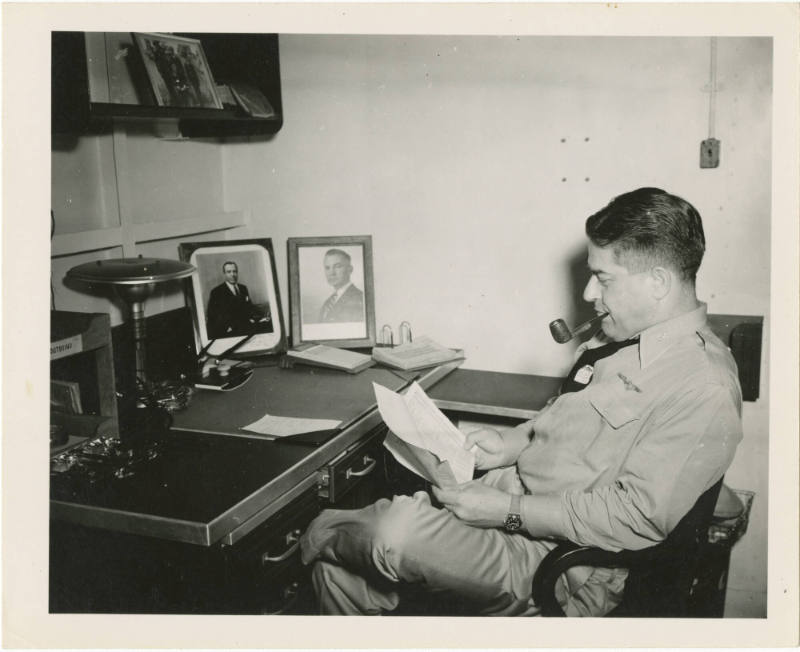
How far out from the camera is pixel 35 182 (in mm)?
1548

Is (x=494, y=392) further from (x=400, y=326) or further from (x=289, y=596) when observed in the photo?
(x=289, y=596)

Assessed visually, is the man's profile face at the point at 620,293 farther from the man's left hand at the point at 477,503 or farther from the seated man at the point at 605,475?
the man's left hand at the point at 477,503

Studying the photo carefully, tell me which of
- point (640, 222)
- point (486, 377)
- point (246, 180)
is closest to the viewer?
point (640, 222)

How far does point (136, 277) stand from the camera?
6.37 feet

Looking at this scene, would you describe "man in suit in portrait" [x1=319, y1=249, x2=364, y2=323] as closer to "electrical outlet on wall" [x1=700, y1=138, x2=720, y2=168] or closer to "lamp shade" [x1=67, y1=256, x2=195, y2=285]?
"lamp shade" [x1=67, y1=256, x2=195, y2=285]

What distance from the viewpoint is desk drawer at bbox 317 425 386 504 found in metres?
1.77

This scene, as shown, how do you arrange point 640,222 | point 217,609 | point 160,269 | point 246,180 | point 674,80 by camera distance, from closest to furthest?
point 217,609 < point 640,222 < point 160,269 < point 674,80 < point 246,180

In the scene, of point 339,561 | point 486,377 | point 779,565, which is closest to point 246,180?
point 486,377

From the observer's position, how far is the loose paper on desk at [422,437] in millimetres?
1658

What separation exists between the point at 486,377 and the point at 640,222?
111 centimetres

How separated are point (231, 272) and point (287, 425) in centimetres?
92

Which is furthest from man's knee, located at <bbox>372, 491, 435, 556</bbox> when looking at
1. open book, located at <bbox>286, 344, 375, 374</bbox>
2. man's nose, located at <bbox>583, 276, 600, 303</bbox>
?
open book, located at <bbox>286, 344, 375, 374</bbox>

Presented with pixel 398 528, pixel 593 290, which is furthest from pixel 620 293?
pixel 398 528

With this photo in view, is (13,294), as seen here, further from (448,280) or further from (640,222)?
(448,280)
